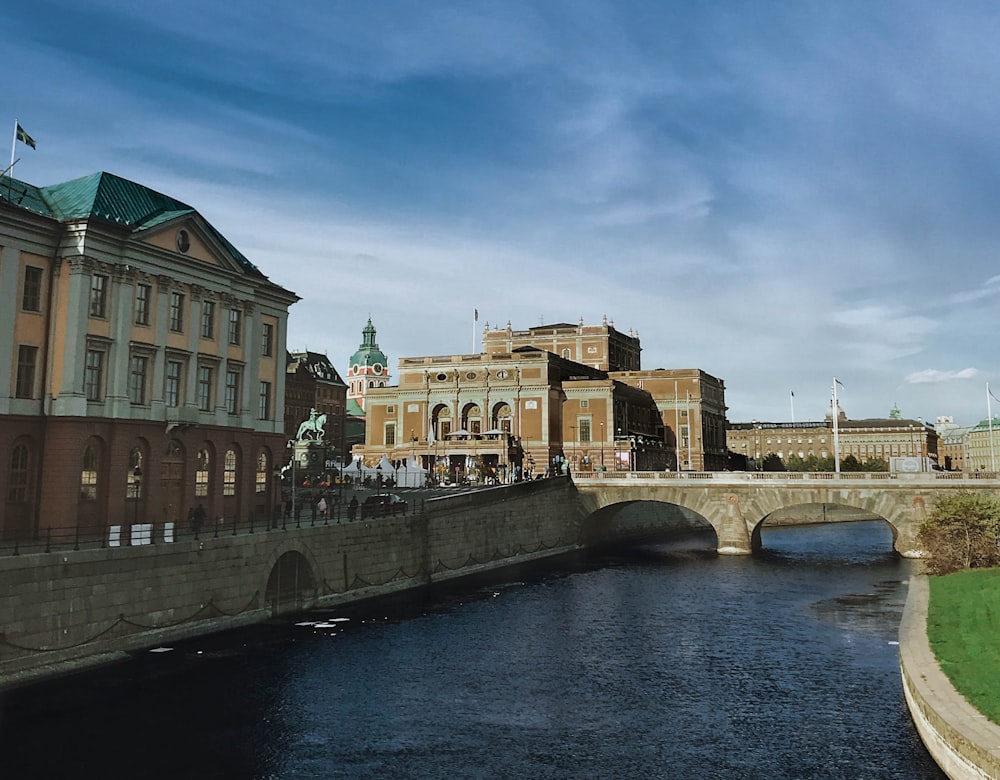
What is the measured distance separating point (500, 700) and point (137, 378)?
26672 millimetres

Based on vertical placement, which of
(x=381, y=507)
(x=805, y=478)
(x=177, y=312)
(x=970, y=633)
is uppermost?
(x=177, y=312)

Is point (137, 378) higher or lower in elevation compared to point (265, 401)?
higher

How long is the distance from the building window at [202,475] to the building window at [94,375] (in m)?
8.10

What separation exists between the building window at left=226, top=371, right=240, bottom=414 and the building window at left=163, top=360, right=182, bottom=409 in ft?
14.6

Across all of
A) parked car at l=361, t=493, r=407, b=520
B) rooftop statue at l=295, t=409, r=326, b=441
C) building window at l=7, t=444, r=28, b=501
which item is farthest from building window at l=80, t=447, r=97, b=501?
rooftop statue at l=295, t=409, r=326, b=441

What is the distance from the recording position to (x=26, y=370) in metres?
40.7

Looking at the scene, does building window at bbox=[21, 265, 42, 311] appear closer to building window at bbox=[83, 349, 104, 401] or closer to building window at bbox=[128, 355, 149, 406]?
building window at bbox=[83, 349, 104, 401]

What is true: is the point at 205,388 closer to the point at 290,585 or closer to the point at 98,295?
the point at 98,295

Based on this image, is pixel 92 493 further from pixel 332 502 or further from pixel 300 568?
pixel 332 502

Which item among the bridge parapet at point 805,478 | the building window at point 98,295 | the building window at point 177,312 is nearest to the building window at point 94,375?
the building window at point 98,295

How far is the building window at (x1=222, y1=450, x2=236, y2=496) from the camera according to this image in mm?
51656

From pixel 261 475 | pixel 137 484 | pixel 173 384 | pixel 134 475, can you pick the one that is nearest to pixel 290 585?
pixel 137 484

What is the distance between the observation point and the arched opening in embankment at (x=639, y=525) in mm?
89812

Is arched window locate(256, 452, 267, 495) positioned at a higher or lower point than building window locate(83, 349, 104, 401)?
lower
